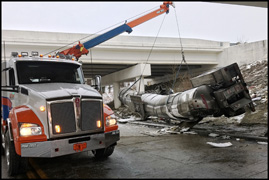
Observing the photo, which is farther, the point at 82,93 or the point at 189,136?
the point at 189,136

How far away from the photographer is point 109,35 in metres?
13.6

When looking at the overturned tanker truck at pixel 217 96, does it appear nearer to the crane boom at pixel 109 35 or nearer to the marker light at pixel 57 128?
the marker light at pixel 57 128

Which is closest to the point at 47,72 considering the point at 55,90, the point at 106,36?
the point at 55,90

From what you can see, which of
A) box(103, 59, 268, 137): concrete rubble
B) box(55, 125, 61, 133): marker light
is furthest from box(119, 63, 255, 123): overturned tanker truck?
box(55, 125, 61, 133): marker light

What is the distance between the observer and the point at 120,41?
21.7 meters

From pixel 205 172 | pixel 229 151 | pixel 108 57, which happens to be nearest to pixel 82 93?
pixel 205 172

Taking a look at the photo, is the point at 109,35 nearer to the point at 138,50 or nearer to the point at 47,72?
the point at 47,72

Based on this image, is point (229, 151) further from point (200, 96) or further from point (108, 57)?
point (108, 57)

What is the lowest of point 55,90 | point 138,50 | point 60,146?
point 60,146

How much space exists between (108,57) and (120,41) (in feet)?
6.13

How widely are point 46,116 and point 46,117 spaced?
0.07ft

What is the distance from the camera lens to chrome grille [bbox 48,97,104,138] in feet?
15.8

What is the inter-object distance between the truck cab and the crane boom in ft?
18.8

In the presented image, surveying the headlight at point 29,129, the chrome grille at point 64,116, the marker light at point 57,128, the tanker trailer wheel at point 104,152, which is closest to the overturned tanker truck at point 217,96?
the tanker trailer wheel at point 104,152
